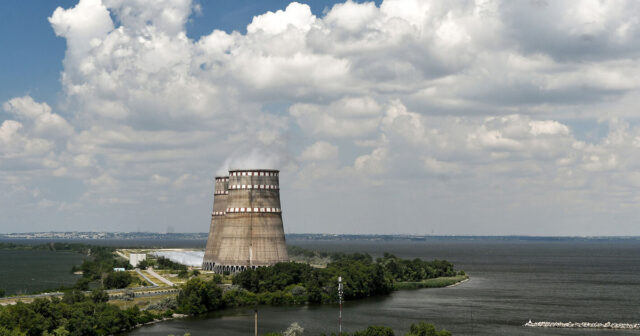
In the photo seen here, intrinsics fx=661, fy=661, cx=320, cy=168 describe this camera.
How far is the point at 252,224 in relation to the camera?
96.6 metres

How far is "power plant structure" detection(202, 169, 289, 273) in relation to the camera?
9681cm

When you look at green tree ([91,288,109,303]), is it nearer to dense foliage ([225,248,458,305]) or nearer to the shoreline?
dense foliage ([225,248,458,305])

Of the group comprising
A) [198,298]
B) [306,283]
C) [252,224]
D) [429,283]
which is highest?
[252,224]

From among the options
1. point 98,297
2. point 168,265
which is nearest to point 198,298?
point 98,297

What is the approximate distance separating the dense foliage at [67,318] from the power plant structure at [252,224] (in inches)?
1316

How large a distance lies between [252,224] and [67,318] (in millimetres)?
42779

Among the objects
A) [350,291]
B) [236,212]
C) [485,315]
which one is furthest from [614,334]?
[236,212]

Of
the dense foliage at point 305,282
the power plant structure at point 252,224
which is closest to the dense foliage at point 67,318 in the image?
the dense foliage at point 305,282

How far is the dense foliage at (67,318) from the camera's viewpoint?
169ft

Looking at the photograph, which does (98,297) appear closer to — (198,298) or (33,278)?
(198,298)

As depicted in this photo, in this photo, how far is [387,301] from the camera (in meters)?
84.0

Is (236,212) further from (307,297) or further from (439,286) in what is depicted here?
(439,286)

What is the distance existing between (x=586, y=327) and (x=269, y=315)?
31691 mm

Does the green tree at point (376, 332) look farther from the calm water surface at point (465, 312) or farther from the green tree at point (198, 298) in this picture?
the green tree at point (198, 298)
